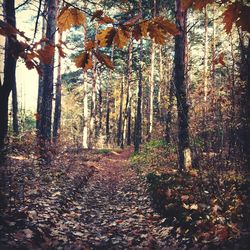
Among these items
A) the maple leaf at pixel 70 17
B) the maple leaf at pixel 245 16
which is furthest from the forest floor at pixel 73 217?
the maple leaf at pixel 245 16

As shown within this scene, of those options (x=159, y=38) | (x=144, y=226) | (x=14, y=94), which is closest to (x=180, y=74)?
(x=144, y=226)

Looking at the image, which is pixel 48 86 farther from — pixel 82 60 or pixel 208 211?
pixel 82 60

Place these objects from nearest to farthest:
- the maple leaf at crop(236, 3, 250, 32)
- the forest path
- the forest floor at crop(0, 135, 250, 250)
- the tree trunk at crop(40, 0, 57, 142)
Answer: the maple leaf at crop(236, 3, 250, 32) → the forest floor at crop(0, 135, 250, 250) → the forest path → the tree trunk at crop(40, 0, 57, 142)

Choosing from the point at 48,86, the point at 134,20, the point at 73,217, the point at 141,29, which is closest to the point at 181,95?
the point at 73,217

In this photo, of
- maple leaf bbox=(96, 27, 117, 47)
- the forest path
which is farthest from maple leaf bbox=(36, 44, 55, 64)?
the forest path

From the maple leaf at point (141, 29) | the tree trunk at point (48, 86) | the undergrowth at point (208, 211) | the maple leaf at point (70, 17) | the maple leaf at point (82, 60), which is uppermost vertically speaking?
the tree trunk at point (48, 86)

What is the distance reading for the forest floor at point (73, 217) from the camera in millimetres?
4105

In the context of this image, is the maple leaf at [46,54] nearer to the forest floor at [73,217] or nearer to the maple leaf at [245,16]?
the maple leaf at [245,16]

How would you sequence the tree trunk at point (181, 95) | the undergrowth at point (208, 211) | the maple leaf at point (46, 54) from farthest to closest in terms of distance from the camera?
the tree trunk at point (181, 95) → the undergrowth at point (208, 211) → the maple leaf at point (46, 54)

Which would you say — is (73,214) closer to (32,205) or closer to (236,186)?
(32,205)

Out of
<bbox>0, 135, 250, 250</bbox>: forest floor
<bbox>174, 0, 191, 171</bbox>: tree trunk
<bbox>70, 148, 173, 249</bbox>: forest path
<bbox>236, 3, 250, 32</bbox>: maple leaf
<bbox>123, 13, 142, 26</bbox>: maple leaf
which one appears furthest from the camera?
<bbox>174, 0, 191, 171</bbox>: tree trunk

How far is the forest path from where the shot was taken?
14.6 feet

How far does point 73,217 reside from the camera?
5617 millimetres

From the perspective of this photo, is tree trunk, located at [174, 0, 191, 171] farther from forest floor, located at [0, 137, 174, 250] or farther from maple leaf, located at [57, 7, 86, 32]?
maple leaf, located at [57, 7, 86, 32]
